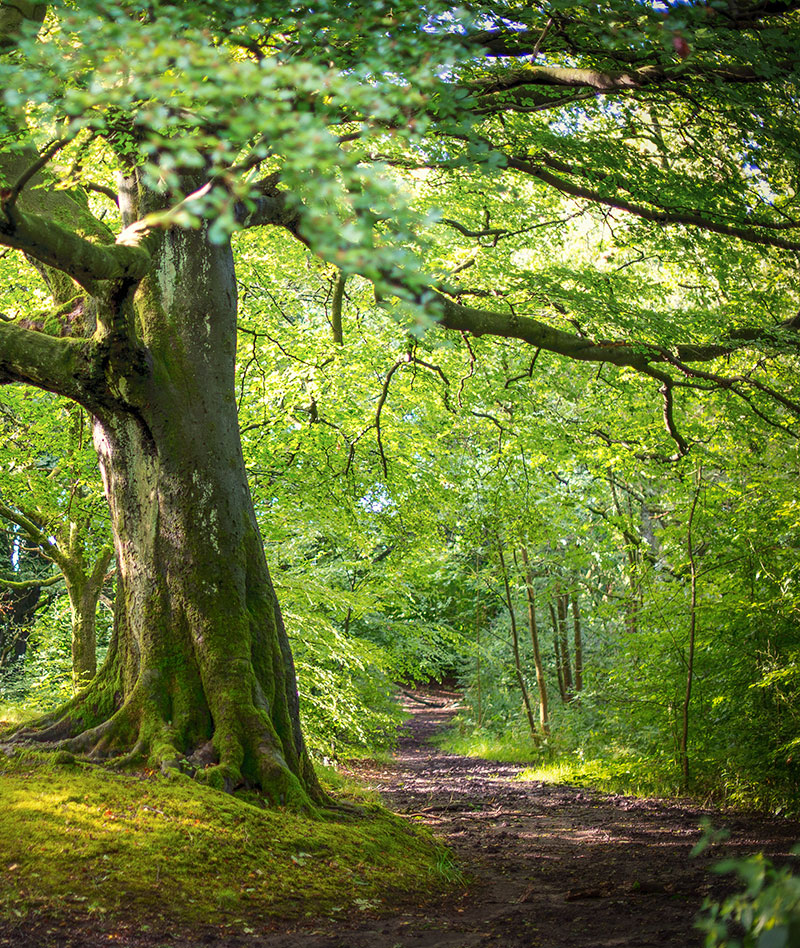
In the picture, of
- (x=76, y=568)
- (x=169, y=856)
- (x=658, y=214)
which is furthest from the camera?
(x=76, y=568)

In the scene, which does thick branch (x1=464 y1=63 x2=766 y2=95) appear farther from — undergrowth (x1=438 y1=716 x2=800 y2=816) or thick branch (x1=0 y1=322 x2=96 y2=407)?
undergrowth (x1=438 y1=716 x2=800 y2=816)

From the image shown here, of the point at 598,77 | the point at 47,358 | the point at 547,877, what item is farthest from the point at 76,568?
the point at 598,77

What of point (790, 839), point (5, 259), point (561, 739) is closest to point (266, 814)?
point (790, 839)

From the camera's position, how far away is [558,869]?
5.66m

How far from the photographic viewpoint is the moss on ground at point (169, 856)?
365cm

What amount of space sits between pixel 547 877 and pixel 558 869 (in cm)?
28

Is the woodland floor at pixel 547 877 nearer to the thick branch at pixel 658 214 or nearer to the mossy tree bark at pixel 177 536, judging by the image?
the mossy tree bark at pixel 177 536

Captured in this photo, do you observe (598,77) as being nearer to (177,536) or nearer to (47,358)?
(47,358)

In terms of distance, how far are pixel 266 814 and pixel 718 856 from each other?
318 centimetres

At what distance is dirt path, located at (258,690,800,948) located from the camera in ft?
12.6

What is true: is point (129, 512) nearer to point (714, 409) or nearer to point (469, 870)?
point (469, 870)

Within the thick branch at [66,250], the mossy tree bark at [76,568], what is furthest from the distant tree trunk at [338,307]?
the mossy tree bark at [76,568]

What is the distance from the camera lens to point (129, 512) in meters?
5.80

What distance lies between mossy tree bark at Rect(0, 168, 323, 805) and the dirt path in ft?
4.57
